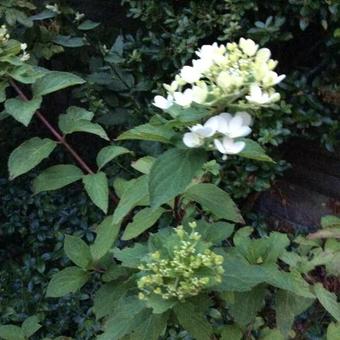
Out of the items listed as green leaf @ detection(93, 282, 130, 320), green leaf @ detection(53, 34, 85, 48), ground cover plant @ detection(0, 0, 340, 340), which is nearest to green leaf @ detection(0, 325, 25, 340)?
ground cover plant @ detection(0, 0, 340, 340)

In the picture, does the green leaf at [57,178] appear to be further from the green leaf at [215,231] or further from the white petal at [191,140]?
the white petal at [191,140]

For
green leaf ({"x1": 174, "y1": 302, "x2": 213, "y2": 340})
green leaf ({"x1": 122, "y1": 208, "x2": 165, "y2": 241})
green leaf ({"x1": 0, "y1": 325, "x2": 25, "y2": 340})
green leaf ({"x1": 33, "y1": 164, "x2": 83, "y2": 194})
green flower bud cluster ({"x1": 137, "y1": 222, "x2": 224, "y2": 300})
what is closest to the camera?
green flower bud cluster ({"x1": 137, "y1": 222, "x2": 224, "y2": 300})

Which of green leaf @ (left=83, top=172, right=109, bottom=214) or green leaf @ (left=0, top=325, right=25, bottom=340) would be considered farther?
green leaf @ (left=0, top=325, right=25, bottom=340)

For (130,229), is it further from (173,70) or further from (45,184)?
(173,70)

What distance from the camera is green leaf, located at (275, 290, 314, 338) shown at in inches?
62.5

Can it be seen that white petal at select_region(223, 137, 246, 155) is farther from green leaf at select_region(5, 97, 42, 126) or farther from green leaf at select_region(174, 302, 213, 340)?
green leaf at select_region(5, 97, 42, 126)

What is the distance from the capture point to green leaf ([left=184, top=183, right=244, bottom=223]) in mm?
1432

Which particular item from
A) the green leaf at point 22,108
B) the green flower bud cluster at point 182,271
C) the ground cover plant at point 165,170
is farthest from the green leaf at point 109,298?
the green leaf at point 22,108

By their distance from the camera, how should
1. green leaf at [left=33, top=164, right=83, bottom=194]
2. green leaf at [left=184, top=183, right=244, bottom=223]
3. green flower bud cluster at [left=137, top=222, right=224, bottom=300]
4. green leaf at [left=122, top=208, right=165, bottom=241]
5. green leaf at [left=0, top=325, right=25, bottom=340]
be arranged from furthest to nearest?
green leaf at [left=0, top=325, right=25, bottom=340] < green leaf at [left=33, top=164, right=83, bottom=194] < green leaf at [left=122, top=208, right=165, bottom=241] < green leaf at [left=184, top=183, right=244, bottom=223] < green flower bud cluster at [left=137, top=222, right=224, bottom=300]

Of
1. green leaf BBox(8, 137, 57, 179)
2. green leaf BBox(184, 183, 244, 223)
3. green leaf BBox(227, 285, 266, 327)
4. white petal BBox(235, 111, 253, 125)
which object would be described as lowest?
green leaf BBox(227, 285, 266, 327)

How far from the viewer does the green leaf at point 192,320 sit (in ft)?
4.25

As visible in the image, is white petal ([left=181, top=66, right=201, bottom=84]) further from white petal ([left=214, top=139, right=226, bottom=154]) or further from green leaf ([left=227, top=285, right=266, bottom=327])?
green leaf ([left=227, top=285, right=266, bottom=327])

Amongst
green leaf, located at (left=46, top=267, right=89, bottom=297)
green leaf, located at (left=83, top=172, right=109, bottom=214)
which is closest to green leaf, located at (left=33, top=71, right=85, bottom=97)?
green leaf, located at (left=83, top=172, right=109, bottom=214)

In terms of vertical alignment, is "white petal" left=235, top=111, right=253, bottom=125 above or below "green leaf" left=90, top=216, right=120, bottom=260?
above
